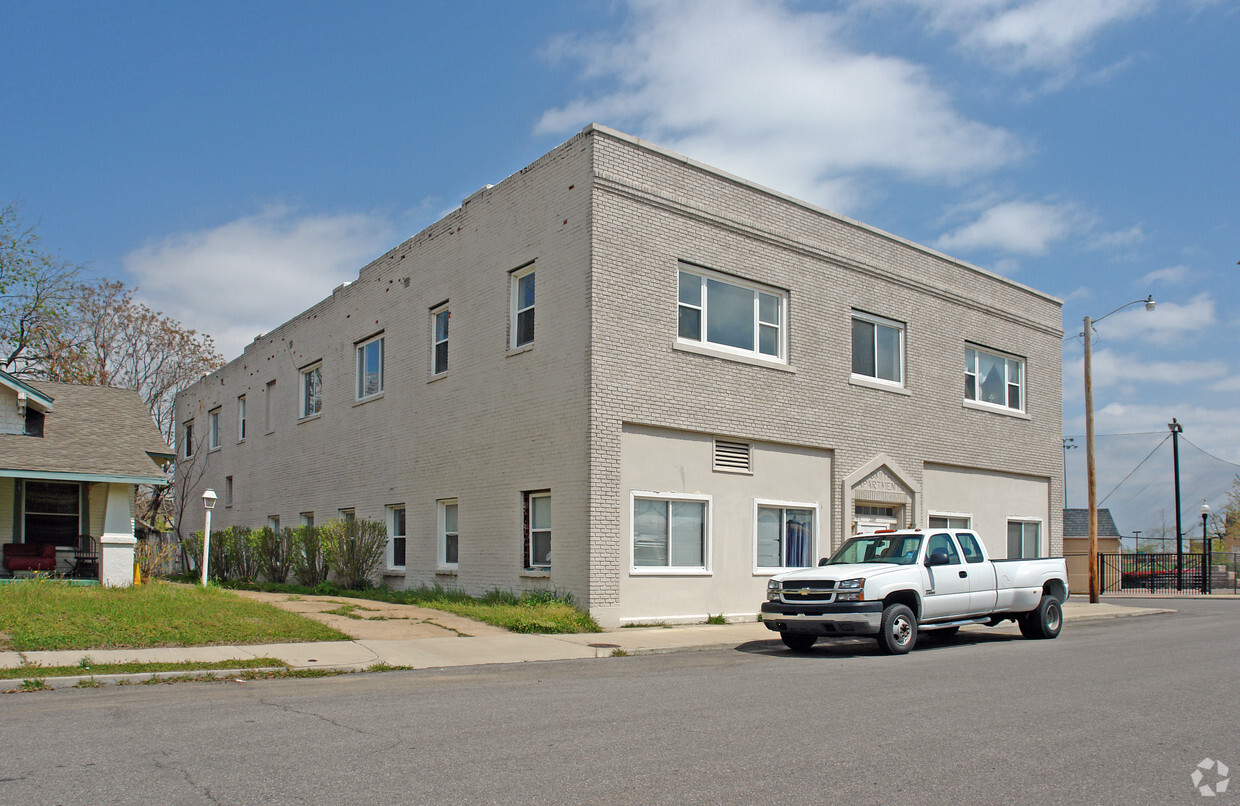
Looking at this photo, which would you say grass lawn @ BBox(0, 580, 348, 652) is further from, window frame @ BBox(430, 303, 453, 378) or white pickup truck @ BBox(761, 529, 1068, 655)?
window frame @ BBox(430, 303, 453, 378)

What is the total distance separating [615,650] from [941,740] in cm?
696

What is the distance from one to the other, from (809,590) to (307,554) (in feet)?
47.8

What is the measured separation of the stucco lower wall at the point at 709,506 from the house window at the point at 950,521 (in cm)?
489

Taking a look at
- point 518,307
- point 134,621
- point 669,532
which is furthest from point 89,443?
point 669,532

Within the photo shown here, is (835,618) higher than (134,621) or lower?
higher

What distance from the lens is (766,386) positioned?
19.8 metres

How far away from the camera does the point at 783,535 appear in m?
20.1

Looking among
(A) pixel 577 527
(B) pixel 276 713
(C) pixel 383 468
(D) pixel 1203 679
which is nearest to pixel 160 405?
(C) pixel 383 468

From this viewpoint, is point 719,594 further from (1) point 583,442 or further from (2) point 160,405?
(2) point 160,405

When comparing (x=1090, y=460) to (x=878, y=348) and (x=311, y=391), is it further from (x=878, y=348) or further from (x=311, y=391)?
(x=311, y=391)

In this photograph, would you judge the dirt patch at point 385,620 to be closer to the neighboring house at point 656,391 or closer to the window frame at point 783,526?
the neighboring house at point 656,391

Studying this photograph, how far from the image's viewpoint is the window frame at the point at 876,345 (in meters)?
22.1

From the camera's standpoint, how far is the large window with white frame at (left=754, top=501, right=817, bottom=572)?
1970 centimetres
